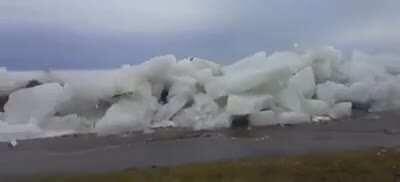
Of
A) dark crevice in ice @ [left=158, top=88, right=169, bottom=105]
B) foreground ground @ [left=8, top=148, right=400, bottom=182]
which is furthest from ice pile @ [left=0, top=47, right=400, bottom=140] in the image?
foreground ground @ [left=8, top=148, right=400, bottom=182]

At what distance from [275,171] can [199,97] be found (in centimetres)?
862

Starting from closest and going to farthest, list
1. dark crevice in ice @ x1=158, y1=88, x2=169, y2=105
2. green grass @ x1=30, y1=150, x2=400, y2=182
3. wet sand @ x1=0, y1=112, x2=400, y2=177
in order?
green grass @ x1=30, y1=150, x2=400, y2=182, wet sand @ x1=0, y1=112, x2=400, y2=177, dark crevice in ice @ x1=158, y1=88, x2=169, y2=105

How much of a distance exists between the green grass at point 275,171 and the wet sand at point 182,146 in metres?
0.73

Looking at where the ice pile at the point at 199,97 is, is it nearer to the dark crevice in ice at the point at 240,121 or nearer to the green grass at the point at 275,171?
the dark crevice in ice at the point at 240,121

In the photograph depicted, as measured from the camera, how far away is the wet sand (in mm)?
16772

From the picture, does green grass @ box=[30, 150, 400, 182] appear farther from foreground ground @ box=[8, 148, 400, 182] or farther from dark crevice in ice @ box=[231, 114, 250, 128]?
dark crevice in ice @ box=[231, 114, 250, 128]

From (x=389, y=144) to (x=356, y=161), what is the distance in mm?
3109

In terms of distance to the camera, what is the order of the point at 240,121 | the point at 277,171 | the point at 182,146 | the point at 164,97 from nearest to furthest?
the point at 277,171 → the point at 182,146 → the point at 240,121 → the point at 164,97

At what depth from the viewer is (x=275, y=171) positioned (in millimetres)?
14562

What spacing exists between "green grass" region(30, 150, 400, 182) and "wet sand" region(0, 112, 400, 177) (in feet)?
2.40

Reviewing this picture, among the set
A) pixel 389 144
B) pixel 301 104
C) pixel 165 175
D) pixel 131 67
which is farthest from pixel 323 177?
pixel 131 67

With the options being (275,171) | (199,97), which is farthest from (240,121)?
(275,171)

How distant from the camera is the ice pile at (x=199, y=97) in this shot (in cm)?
2255

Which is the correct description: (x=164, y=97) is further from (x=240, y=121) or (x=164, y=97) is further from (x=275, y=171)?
(x=275, y=171)
